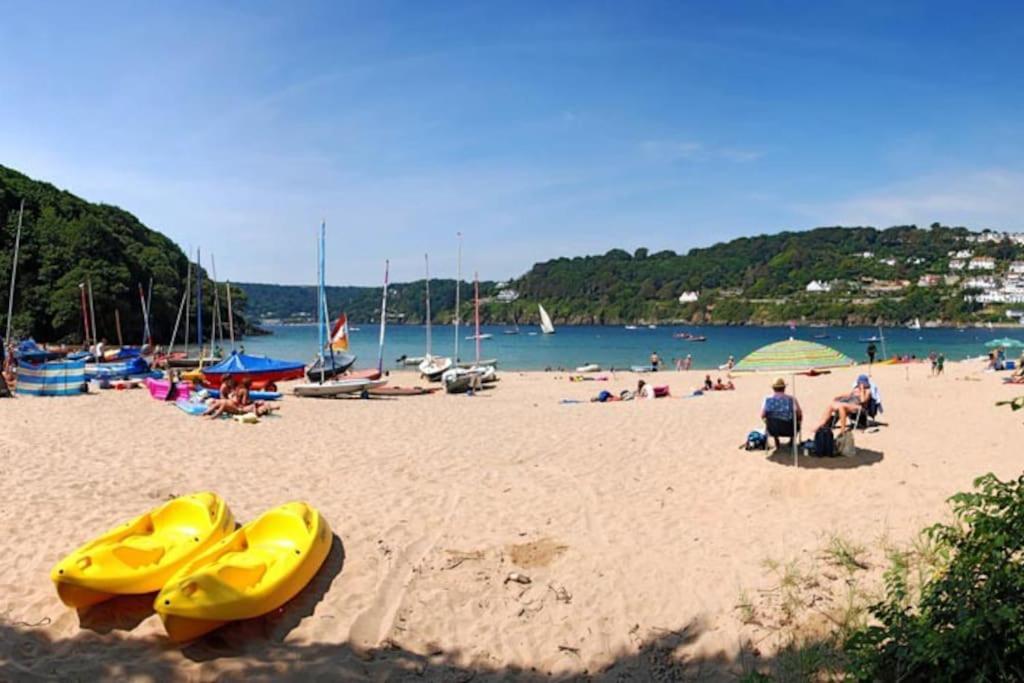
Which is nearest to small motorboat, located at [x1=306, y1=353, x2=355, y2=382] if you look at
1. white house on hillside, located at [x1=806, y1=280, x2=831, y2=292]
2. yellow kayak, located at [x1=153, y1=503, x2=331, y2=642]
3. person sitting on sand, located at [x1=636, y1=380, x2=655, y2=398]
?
person sitting on sand, located at [x1=636, y1=380, x2=655, y2=398]

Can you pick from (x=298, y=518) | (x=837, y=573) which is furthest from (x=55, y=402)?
(x=837, y=573)

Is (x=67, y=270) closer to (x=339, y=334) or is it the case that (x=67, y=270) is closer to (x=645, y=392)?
(x=339, y=334)

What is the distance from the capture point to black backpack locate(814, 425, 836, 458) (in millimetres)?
8969

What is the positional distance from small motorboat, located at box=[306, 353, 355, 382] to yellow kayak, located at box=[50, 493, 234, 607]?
15.5 m

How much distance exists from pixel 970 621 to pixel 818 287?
158 metres

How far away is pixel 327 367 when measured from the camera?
25641mm

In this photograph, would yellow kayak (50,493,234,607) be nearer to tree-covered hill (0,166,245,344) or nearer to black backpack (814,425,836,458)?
black backpack (814,425,836,458)

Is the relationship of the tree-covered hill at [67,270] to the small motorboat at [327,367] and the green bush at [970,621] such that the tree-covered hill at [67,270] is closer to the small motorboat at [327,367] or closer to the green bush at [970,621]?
the small motorboat at [327,367]

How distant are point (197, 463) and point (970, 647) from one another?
972 centimetres

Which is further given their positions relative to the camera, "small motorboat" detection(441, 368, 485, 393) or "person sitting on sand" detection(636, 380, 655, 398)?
"small motorboat" detection(441, 368, 485, 393)

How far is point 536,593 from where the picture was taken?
5684 millimetres

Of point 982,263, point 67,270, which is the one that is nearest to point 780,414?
point 67,270

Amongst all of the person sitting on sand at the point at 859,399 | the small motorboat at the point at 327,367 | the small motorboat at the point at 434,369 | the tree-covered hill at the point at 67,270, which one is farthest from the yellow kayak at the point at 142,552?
the tree-covered hill at the point at 67,270

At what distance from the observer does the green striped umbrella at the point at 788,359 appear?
35.3ft
